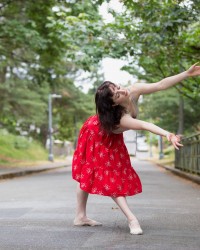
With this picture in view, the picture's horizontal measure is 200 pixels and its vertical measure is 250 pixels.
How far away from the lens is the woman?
372 centimetres

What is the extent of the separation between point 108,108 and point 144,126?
1.56ft

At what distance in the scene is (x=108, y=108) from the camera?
3730 mm

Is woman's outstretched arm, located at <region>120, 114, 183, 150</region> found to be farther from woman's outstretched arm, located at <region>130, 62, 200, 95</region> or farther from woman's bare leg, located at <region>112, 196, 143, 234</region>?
woman's bare leg, located at <region>112, 196, 143, 234</region>

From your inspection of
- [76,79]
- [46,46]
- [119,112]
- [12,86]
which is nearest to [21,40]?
[46,46]

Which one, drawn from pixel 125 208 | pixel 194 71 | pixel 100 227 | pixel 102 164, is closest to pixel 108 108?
pixel 102 164

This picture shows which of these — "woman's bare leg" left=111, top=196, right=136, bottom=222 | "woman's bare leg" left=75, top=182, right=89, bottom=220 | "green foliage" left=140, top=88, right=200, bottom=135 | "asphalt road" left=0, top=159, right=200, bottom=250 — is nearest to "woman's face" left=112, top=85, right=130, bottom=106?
"woman's bare leg" left=111, top=196, right=136, bottom=222

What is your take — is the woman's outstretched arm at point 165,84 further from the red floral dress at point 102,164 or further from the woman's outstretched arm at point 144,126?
the red floral dress at point 102,164

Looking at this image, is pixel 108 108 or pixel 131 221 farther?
pixel 131 221

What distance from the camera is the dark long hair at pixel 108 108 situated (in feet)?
12.1

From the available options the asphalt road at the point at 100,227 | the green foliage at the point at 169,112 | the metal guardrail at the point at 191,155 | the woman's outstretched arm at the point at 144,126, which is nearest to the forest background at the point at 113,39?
the green foliage at the point at 169,112

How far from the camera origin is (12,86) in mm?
27297

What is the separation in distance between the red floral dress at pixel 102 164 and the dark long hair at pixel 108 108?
307 millimetres

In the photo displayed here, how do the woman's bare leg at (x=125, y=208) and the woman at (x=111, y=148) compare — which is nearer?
the woman at (x=111, y=148)

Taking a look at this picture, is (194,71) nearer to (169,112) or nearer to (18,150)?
(169,112)
